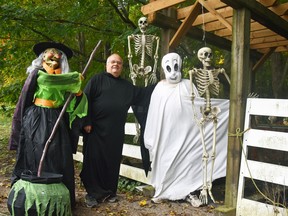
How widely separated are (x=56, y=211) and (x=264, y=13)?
11.1ft

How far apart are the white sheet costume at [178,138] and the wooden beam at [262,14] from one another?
1.05 metres

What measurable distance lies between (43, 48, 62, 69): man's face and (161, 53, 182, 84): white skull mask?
1.41 m

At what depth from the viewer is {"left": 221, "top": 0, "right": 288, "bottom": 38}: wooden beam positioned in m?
3.78

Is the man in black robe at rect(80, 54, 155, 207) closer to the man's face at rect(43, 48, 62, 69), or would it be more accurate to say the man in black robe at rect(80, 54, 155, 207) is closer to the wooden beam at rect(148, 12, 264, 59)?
the man's face at rect(43, 48, 62, 69)

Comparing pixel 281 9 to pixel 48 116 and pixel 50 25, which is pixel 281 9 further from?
pixel 50 25

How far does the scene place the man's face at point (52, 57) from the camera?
420cm

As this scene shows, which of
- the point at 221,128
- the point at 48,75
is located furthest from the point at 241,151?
the point at 48,75

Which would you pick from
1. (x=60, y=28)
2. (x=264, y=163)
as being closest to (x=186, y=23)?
(x=264, y=163)

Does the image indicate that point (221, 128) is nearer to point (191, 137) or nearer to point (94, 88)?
point (191, 137)

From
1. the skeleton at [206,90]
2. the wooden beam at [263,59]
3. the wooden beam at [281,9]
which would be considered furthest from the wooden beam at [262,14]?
the wooden beam at [263,59]

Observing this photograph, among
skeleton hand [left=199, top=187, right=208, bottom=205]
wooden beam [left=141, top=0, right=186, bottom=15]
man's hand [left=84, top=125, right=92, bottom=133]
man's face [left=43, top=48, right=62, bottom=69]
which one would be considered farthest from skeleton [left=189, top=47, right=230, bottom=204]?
man's face [left=43, top=48, right=62, bottom=69]

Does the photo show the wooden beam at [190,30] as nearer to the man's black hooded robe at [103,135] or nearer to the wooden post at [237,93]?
the man's black hooded robe at [103,135]

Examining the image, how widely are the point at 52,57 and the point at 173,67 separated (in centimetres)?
157

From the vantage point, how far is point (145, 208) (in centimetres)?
442
